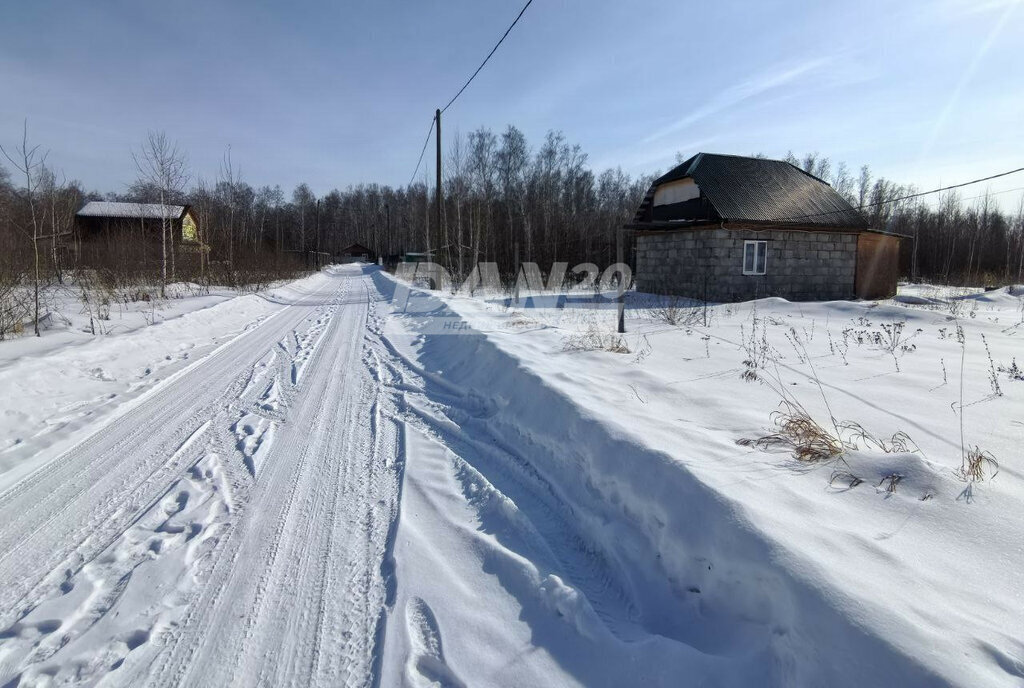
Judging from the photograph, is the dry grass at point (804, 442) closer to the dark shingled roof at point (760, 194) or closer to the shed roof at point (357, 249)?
the dark shingled roof at point (760, 194)

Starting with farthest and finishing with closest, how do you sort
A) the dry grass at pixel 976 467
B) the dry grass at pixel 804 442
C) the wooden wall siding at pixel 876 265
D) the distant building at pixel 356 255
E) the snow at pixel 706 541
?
1. the distant building at pixel 356 255
2. the wooden wall siding at pixel 876 265
3. the dry grass at pixel 804 442
4. the dry grass at pixel 976 467
5. the snow at pixel 706 541

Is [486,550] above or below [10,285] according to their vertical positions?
below

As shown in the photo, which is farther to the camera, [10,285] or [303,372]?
[10,285]

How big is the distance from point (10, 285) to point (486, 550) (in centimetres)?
1053

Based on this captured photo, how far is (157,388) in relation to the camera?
6.33 metres

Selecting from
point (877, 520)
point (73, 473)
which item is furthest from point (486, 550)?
point (73, 473)

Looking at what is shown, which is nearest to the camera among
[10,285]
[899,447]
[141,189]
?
[899,447]

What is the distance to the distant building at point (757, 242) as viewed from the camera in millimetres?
17688

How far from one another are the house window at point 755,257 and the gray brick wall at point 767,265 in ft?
0.53

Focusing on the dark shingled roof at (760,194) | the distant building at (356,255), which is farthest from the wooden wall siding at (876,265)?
the distant building at (356,255)

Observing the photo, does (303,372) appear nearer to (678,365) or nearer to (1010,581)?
(678,365)

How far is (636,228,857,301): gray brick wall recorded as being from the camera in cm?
1766

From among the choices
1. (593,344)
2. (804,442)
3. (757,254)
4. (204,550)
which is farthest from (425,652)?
(757,254)

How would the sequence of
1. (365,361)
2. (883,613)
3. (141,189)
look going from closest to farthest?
(883,613) < (365,361) < (141,189)
